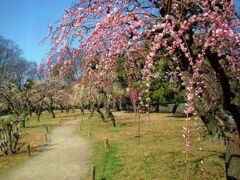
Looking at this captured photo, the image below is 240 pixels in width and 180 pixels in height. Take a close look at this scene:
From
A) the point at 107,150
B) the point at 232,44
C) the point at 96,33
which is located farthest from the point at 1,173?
the point at 232,44

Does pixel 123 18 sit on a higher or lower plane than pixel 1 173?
higher

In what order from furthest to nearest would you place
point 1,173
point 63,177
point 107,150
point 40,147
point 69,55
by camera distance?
point 40,147 → point 107,150 → point 1,173 → point 63,177 → point 69,55

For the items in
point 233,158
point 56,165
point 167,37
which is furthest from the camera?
point 56,165

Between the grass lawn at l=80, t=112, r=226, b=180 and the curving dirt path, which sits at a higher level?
the grass lawn at l=80, t=112, r=226, b=180

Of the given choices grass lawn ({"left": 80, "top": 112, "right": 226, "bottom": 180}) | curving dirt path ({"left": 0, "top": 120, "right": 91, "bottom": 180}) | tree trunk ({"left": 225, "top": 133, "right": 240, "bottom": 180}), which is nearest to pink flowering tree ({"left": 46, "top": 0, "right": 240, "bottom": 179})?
tree trunk ({"left": 225, "top": 133, "right": 240, "bottom": 180})

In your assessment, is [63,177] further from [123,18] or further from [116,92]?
[116,92]

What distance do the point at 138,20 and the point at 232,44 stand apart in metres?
1.43

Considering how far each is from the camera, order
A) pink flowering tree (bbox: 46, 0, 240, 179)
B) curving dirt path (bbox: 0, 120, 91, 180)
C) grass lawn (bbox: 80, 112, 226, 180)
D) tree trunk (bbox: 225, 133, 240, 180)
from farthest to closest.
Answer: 1. curving dirt path (bbox: 0, 120, 91, 180)
2. grass lawn (bbox: 80, 112, 226, 180)
3. tree trunk (bbox: 225, 133, 240, 180)
4. pink flowering tree (bbox: 46, 0, 240, 179)

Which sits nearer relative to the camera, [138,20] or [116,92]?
[138,20]

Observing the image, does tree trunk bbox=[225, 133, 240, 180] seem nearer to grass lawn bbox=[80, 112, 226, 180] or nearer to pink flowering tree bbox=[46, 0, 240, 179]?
pink flowering tree bbox=[46, 0, 240, 179]

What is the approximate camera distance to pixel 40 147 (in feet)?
57.9

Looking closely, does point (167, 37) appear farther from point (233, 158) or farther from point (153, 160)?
point (153, 160)

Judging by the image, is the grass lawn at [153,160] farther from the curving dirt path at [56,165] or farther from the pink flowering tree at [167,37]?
the pink flowering tree at [167,37]

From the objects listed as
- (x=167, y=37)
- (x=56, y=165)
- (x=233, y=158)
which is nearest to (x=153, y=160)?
(x=56, y=165)
